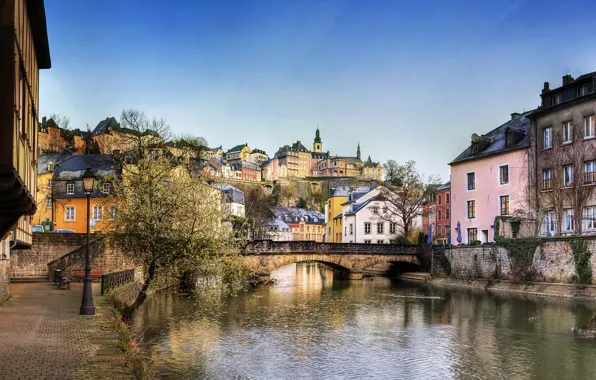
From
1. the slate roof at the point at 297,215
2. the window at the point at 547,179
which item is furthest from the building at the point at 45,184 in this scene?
the slate roof at the point at 297,215

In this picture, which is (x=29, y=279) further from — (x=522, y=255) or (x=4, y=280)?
(x=522, y=255)

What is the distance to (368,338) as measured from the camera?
2367 cm

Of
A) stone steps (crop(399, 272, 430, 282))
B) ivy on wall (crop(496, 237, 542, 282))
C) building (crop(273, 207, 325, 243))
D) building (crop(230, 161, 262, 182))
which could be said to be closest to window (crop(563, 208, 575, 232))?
ivy on wall (crop(496, 237, 542, 282))

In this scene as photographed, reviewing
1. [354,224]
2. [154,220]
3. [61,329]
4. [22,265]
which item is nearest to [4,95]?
[61,329]

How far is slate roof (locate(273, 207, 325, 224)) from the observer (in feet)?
462

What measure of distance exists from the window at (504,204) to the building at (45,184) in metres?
35.4

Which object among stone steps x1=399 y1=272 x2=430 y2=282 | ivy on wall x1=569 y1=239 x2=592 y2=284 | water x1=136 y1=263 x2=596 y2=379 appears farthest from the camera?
stone steps x1=399 y1=272 x2=430 y2=282

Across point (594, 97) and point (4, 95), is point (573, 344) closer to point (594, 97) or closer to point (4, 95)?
point (4, 95)

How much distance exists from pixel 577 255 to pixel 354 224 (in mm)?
49504

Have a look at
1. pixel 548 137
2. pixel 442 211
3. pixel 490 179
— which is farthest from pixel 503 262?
pixel 442 211

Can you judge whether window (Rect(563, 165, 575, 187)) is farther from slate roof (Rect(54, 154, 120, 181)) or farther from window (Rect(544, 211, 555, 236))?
slate roof (Rect(54, 154, 120, 181))

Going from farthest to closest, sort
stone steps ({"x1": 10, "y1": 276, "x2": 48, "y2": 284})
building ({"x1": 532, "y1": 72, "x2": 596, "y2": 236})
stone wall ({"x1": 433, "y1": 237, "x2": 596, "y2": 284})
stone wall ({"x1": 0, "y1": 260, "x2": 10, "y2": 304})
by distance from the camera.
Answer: building ({"x1": 532, "y1": 72, "x2": 596, "y2": 236}), stone wall ({"x1": 433, "y1": 237, "x2": 596, "y2": 284}), stone steps ({"x1": 10, "y1": 276, "x2": 48, "y2": 284}), stone wall ({"x1": 0, "y1": 260, "x2": 10, "y2": 304})

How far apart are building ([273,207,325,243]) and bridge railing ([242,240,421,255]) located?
7945 cm

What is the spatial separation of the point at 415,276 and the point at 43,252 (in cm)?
3230
